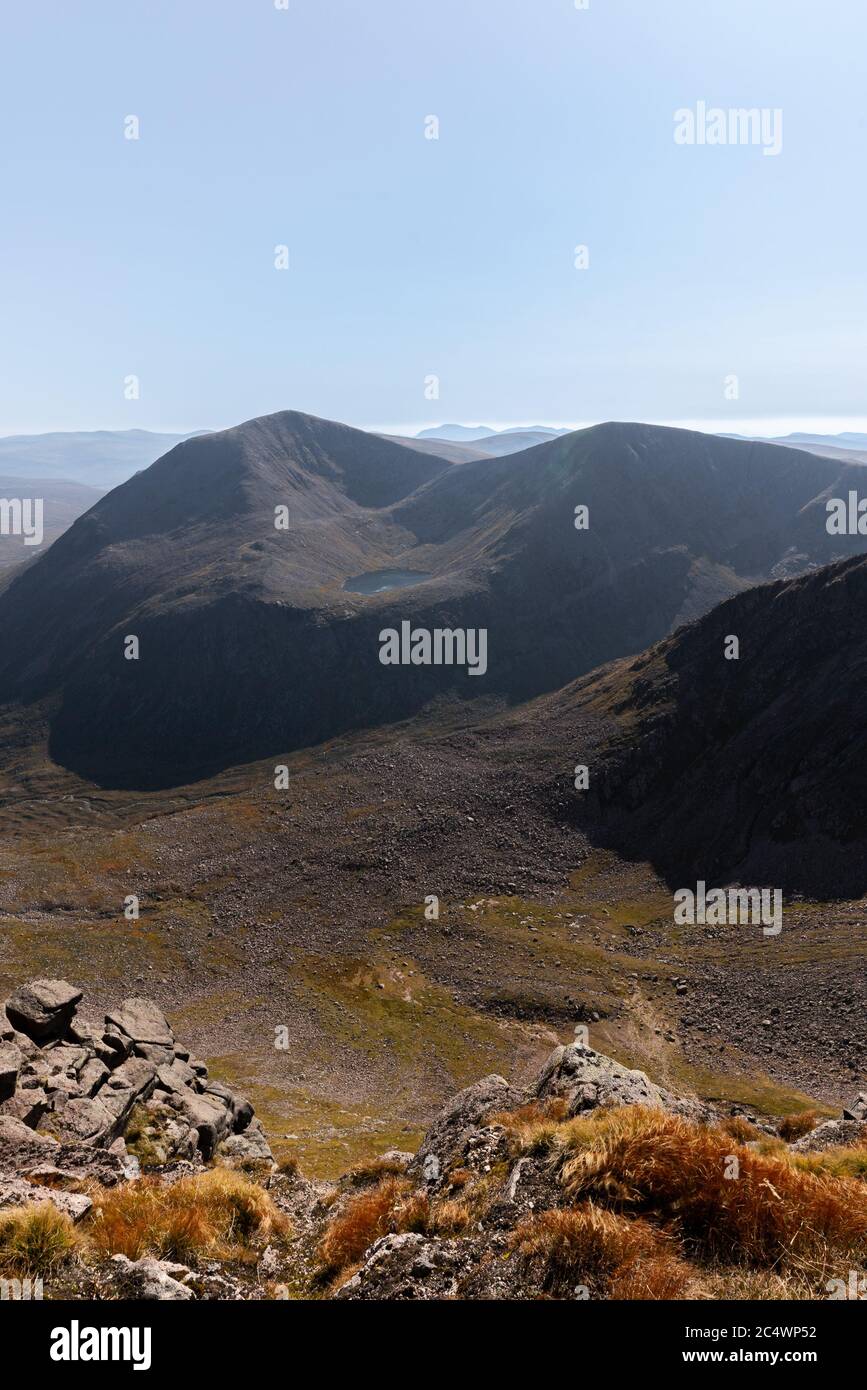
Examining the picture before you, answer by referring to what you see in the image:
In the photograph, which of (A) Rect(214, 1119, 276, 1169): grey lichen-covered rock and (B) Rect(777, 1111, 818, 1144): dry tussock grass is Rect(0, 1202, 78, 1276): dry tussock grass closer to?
(A) Rect(214, 1119, 276, 1169): grey lichen-covered rock

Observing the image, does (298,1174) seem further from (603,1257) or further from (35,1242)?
(603,1257)

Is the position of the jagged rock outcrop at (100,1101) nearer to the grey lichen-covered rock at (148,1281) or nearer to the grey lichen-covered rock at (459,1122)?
the grey lichen-covered rock at (148,1281)

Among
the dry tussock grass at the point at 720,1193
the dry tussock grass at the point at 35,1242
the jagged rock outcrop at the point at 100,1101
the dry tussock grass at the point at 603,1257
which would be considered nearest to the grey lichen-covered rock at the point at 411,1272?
the dry tussock grass at the point at 603,1257

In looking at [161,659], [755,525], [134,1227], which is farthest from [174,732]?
[755,525]

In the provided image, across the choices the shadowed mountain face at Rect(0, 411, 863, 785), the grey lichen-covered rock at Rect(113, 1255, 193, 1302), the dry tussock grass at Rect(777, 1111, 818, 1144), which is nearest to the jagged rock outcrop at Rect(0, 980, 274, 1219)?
the grey lichen-covered rock at Rect(113, 1255, 193, 1302)

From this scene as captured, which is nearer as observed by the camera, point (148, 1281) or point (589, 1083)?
point (148, 1281)

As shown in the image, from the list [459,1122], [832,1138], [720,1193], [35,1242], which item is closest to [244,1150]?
[459,1122]
